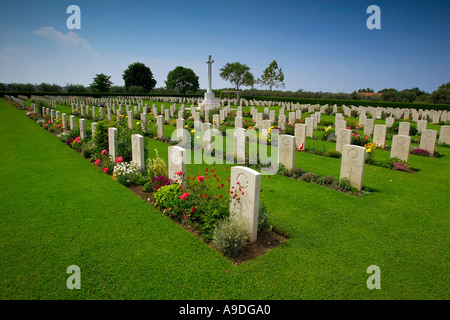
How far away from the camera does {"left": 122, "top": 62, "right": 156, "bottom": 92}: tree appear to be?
71688mm

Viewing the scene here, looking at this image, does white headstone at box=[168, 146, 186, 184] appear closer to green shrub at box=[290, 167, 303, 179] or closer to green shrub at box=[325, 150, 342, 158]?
green shrub at box=[290, 167, 303, 179]

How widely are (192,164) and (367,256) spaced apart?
640cm

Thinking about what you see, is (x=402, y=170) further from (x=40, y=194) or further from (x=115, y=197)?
(x=40, y=194)

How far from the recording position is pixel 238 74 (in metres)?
77.9

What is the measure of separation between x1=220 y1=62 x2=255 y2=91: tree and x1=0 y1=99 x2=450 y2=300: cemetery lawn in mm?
73675

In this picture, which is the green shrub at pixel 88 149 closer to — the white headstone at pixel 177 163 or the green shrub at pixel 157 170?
the green shrub at pixel 157 170

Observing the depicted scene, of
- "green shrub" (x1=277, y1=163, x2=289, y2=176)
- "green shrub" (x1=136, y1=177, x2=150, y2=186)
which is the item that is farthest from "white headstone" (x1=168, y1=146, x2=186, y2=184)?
"green shrub" (x1=277, y1=163, x2=289, y2=176)

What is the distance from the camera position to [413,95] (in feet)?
132

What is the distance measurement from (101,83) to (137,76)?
12.0m

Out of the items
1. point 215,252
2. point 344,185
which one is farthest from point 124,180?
point 344,185

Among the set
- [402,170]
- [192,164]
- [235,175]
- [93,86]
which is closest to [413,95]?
[402,170]

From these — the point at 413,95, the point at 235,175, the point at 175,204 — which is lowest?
the point at 175,204

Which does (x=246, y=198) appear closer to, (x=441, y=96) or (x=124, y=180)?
(x=124, y=180)

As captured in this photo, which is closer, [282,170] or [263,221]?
[263,221]
